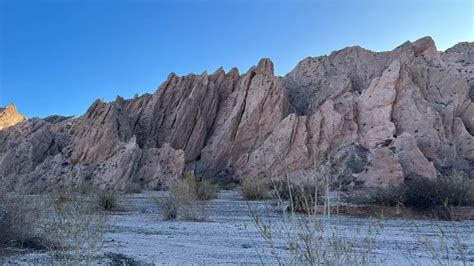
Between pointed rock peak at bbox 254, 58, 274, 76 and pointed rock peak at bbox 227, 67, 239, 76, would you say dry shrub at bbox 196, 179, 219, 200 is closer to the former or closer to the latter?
pointed rock peak at bbox 254, 58, 274, 76

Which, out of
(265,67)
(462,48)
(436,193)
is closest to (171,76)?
→ (265,67)

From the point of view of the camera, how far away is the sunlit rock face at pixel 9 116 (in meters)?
36.6

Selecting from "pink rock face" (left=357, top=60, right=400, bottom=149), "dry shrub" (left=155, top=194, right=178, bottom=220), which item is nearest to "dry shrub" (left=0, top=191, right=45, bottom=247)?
"dry shrub" (left=155, top=194, right=178, bottom=220)

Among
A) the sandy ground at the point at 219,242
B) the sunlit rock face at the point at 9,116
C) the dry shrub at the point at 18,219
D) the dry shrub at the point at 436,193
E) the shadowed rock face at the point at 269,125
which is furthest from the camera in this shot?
the sunlit rock face at the point at 9,116

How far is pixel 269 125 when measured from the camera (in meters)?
30.9

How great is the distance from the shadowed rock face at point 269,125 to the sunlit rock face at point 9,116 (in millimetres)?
3174

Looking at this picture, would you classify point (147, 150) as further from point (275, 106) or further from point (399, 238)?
point (399, 238)

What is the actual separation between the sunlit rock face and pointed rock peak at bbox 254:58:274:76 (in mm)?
20956

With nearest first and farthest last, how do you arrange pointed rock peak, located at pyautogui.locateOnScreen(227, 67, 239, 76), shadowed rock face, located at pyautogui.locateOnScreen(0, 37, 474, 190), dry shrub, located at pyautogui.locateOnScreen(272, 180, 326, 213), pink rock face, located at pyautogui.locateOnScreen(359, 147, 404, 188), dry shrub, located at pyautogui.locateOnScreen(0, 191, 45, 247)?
dry shrub, located at pyautogui.locateOnScreen(272, 180, 326, 213)
dry shrub, located at pyautogui.locateOnScreen(0, 191, 45, 247)
pink rock face, located at pyautogui.locateOnScreen(359, 147, 404, 188)
shadowed rock face, located at pyautogui.locateOnScreen(0, 37, 474, 190)
pointed rock peak, located at pyautogui.locateOnScreen(227, 67, 239, 76)

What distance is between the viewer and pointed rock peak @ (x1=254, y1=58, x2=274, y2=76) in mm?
34303

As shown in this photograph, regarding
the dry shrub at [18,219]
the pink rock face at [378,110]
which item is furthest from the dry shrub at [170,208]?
the pink rock face at [378,110]

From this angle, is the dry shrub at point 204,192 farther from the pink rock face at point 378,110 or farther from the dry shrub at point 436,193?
the pink rock face at point 378,110

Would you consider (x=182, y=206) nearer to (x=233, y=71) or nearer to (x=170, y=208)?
(x=170, y=208)

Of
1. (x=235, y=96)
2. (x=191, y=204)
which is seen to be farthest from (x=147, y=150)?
(x=191, y=204)
